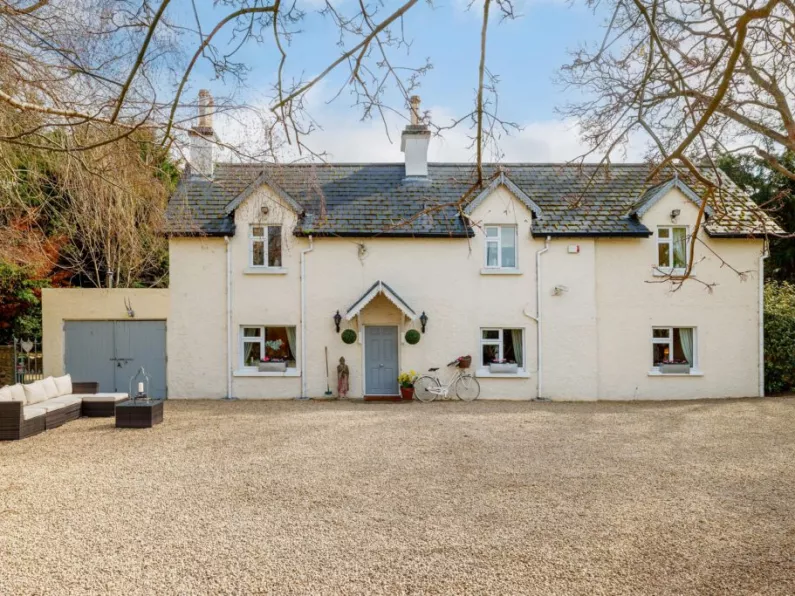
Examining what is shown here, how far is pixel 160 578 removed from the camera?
5461mm

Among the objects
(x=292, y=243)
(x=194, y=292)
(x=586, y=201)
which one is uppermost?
(x=586, y=201)

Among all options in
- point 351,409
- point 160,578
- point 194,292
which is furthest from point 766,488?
point 194,292

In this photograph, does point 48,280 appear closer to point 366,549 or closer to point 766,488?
point 366,549

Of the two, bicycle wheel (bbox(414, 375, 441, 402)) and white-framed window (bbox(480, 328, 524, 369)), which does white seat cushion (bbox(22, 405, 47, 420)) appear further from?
white-framed window (bbox(480, 328, 524, 369))

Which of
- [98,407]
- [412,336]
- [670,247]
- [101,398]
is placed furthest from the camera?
[670,247]

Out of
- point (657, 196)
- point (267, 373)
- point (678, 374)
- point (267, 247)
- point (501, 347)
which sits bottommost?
point (678, 374)

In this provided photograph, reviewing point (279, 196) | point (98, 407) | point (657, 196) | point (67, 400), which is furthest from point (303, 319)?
point (657, 196)

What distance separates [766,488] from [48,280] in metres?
23.8

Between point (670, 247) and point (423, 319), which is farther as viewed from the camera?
point (670, 247)

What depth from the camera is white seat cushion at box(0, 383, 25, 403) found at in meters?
12.3

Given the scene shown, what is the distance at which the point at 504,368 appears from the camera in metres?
17.9

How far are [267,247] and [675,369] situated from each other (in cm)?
1274

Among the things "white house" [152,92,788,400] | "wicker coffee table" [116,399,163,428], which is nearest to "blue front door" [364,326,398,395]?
"white house" [152,92,788,400]

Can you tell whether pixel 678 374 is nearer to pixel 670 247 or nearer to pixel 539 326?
pixel 670 247
